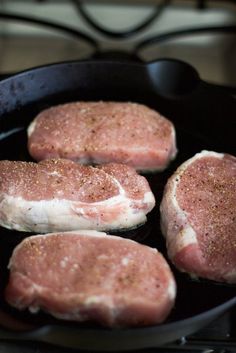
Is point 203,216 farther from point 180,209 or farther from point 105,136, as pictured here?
point 105,136

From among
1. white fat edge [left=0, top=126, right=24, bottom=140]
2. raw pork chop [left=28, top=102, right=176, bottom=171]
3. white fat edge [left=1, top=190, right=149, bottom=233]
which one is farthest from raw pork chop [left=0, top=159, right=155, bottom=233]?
white fat edge [left=0, top=126, right=24, bottom=140]

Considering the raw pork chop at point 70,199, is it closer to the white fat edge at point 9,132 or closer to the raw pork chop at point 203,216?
the raw pork chop at point 203,216

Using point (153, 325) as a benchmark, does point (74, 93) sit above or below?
above

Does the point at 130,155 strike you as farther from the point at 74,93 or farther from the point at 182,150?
the point at 74,93

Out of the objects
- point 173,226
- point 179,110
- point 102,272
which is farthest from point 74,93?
point 102,272

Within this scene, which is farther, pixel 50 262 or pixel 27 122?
pixel 27 122
